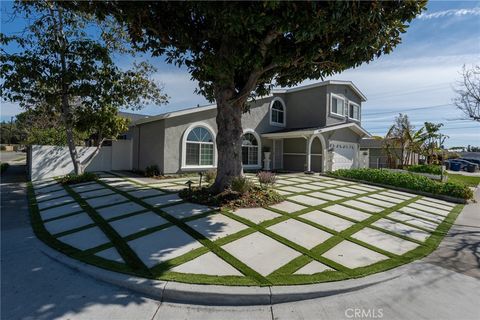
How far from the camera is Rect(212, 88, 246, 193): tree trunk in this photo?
7.67 m

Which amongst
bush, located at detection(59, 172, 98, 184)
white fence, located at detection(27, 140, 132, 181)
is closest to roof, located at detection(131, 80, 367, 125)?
white fence, located at detection(27, 140, 132, 181)

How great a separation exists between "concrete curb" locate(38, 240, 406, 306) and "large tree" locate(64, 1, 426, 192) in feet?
14.7

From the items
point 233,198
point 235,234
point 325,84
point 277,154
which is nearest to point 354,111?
point 325,84

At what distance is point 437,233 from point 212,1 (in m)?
7.70

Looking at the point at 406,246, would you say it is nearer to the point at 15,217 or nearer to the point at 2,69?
the point at 15,217

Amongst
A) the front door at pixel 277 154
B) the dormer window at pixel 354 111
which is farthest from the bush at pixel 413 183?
the dormer window at pixel 354 111

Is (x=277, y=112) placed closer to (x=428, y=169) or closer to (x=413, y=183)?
(x=413, y=183)

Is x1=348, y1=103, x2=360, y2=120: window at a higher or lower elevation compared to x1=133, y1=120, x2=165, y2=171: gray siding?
higher

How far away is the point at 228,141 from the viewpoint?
7.71 meters

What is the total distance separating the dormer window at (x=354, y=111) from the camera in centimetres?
2042

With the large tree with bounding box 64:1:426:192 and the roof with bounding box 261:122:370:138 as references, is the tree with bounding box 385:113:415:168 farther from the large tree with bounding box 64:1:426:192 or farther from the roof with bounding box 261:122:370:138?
the large tree with bounding box 64:1:426:192

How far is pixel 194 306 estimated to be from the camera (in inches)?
123

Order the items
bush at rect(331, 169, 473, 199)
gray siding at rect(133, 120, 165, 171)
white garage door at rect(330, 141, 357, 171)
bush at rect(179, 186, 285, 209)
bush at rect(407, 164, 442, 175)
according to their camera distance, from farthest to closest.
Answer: white garage door at rect(330, 141, 357, 171), bush at rect(407, 164, 442, 175), gray siding at rect(133, 120, 165, 171), bush at rect(331, 169, 473, 199), bush at rect(179, 186, 285, 209)

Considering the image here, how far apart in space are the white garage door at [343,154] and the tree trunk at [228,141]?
Answer: 11.9 meters
